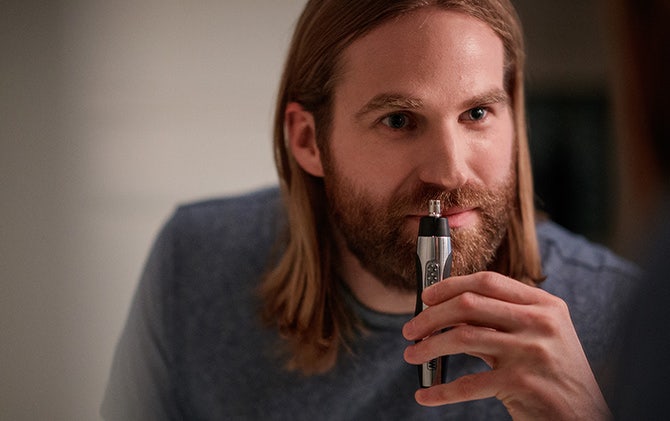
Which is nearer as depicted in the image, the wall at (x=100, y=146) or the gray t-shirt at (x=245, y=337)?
the gray t-shirt at (x=245, y=337)

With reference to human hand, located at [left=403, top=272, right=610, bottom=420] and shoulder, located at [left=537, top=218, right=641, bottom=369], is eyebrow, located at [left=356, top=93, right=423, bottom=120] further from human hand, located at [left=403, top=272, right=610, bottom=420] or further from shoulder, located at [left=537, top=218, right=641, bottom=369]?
shoulder, located at [left=537, top=218, right=641, bottom=369]

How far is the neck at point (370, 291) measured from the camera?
3.22 ft

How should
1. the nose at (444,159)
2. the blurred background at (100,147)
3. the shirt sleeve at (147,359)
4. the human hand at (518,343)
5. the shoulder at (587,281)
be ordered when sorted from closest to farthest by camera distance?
the human hand at (518,343) → the nose at (444,159) → the shoulder at (587,281) → the shirt sleeve at (147,359) → the blurred background at (100,147)

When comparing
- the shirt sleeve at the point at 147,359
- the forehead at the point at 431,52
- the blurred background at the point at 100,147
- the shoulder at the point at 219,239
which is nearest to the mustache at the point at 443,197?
the forehead at the point at 431,52

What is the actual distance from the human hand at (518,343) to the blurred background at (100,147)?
3.17 feet

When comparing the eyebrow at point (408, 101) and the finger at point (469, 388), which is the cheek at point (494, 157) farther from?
the finger at point (469, 388)

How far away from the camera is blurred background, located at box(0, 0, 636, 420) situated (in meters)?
1.63

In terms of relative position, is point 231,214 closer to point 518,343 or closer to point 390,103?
point 390,103

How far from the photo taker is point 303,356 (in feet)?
3.31

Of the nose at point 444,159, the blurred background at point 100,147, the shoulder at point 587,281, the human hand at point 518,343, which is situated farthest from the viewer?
the blurred background at point 100,147

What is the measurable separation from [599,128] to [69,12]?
1.80 metres

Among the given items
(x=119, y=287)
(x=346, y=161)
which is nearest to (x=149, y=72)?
(x=119, y=287)

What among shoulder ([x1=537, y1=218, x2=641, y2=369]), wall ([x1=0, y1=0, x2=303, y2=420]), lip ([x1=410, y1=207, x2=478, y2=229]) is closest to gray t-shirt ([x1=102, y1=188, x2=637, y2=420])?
shoulder ([x1=537, y1=218, x2=641, y2=369])

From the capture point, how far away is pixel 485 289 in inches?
27.3
